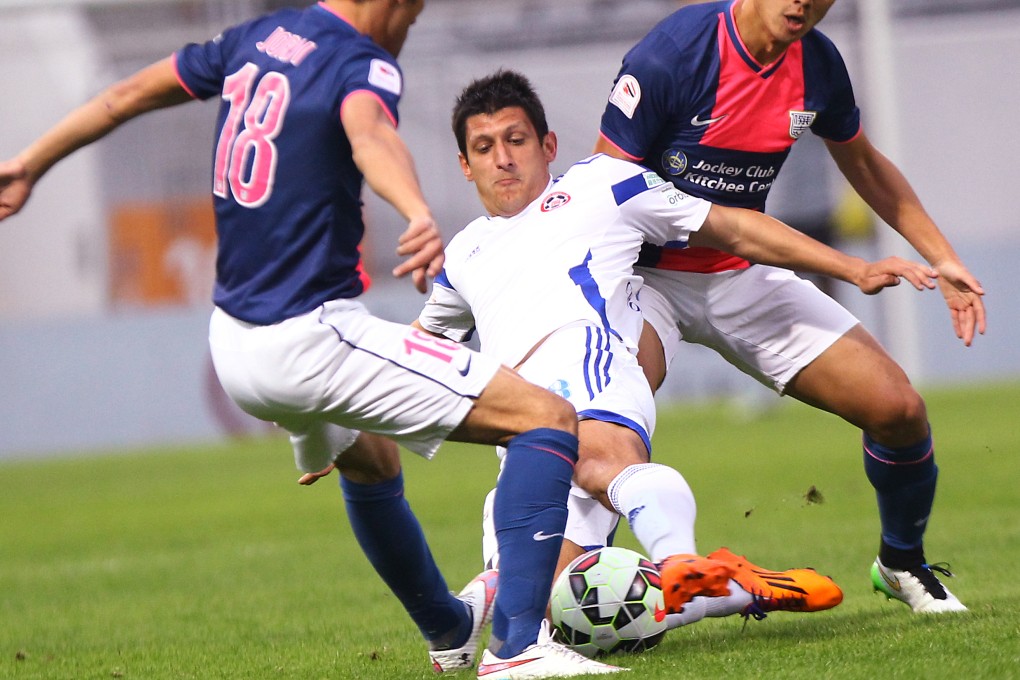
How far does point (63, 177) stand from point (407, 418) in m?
23.5

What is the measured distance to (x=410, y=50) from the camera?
26.6 m

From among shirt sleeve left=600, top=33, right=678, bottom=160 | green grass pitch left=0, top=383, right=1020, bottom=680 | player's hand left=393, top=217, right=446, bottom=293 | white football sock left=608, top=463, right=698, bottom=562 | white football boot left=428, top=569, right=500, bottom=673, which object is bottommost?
green grass pitch left=0, top=383, right=1020, bottom=680

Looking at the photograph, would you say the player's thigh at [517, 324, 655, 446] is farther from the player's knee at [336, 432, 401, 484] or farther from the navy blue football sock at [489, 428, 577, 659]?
the navy blue football sock at [489, 428, 577, 659]

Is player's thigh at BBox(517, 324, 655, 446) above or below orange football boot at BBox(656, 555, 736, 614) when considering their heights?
above

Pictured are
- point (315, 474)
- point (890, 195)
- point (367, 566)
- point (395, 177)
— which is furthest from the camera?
point (367, 566)

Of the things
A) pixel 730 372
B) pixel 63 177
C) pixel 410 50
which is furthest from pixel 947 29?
pixel 63 177

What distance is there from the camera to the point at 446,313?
529 cm

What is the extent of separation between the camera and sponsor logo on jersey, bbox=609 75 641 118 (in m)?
5.20

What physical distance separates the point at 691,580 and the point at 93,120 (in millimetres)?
2241

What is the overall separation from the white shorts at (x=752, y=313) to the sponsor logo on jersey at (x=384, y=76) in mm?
1839

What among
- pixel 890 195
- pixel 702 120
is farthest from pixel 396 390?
pixel 890 195

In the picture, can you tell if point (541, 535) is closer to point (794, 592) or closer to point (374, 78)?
point (794, 592)

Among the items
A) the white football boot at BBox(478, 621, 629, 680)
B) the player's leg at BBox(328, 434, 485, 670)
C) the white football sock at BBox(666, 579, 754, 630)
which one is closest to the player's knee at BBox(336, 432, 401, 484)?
the player's leg at BBox(328, 434, 485, 670)

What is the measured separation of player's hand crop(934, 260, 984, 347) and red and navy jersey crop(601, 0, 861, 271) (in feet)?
2.95
